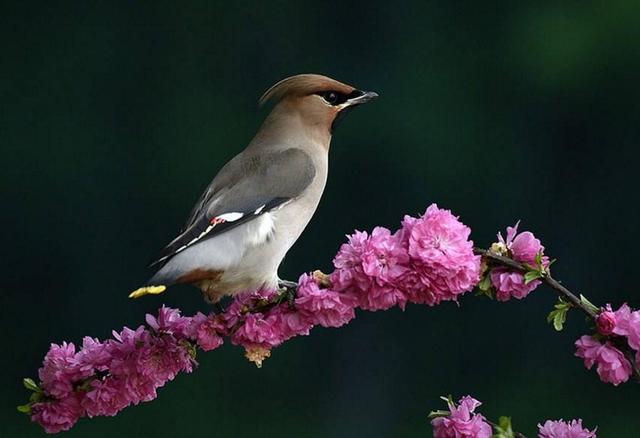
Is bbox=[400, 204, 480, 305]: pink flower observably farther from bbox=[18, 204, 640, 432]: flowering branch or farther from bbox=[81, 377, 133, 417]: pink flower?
bbox=[81, 377, 133, 417]: pink flower

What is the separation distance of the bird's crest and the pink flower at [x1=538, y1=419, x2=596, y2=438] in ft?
2.58

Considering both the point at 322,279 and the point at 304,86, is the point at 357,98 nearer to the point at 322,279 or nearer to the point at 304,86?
the point at 304,86

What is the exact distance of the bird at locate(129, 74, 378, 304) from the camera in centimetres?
193

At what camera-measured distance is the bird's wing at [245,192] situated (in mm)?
1964

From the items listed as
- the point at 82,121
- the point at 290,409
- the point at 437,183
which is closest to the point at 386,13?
the point at 437,183

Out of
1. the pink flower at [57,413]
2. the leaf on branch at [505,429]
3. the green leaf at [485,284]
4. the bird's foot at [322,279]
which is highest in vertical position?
the green leaf at [485,284]

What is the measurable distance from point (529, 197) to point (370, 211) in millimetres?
772

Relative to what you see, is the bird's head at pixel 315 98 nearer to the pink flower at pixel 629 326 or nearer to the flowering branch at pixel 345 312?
the flowering branch at pixel 345 312

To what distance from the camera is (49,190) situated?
7.36 meters

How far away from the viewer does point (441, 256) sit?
1.59 metres

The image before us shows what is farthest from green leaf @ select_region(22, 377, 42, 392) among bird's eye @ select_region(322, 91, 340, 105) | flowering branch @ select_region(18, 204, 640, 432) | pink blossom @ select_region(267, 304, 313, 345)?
bird's eye @ select_region(322, 91, 340, 105)

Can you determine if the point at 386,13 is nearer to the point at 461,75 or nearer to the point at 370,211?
the point at 461,75

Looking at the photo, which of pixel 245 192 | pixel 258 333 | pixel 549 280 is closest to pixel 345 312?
pixel 258 333

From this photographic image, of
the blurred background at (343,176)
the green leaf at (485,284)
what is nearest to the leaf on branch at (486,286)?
the green leaf at (485,284)
